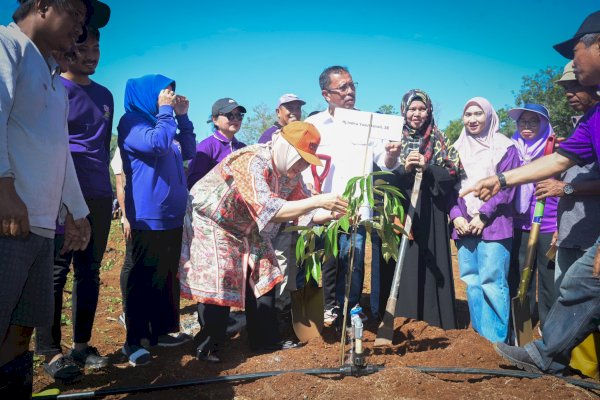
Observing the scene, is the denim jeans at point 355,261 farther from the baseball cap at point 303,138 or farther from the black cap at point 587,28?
the black cap at point 587,28

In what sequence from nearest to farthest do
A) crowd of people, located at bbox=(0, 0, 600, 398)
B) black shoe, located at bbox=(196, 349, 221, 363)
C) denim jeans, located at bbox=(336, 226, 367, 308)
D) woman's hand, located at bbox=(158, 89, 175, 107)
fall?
crowd of people, located at bbox=(0, 0, 600, 398) → black shoe, located at bbox=(196, 349, 221, 363) → woman's hand, located at bbox=(158, 89, 175, 107) → denim jeans, located at bbox=(336, 226, 367, 308)

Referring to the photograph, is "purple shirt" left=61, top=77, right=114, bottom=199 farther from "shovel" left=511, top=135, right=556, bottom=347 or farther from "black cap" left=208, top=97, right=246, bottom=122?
"shovel" left=511, top=135, right=556, bottom=347

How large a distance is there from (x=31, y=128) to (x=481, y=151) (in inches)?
127

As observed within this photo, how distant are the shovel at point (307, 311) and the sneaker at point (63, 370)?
1.45 meters

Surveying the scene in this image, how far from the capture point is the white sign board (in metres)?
3.34

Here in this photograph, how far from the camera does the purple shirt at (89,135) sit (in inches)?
113

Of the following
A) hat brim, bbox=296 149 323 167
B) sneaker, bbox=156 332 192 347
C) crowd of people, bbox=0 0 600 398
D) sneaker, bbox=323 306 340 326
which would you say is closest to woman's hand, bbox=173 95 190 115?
crowd of people, bbox=0 0 600 398

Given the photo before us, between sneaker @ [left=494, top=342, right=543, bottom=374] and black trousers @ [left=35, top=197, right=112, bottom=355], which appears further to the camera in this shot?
black trousers @ [left=35, top=197, right=112, bottom=355]

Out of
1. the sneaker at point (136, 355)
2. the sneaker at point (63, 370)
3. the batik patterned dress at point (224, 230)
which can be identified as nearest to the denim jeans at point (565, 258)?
the batik patterned dress at point (224, 230)

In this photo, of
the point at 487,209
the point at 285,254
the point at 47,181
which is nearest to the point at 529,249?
the point at 487,209

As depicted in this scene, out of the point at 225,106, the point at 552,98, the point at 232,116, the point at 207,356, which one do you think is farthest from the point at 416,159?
the point at 552,98

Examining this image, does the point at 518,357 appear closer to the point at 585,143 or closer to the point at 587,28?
the point at 585,143

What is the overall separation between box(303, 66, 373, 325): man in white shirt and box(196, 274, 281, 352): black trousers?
69 centimetres

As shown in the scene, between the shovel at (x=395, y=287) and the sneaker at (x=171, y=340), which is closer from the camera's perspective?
the shovel at (x=395, y=287)
